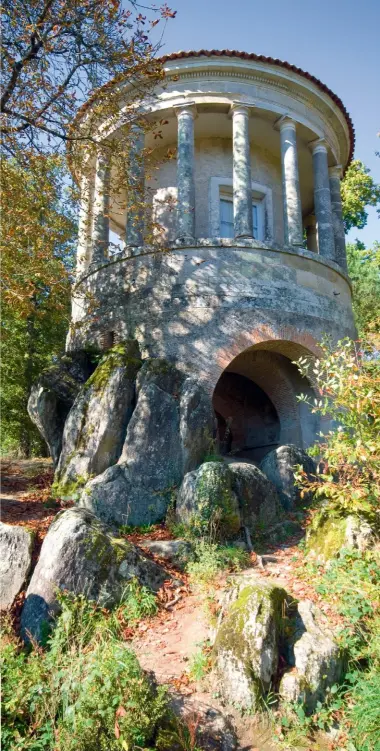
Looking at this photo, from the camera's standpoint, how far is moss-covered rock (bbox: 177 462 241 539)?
6914 millimetres

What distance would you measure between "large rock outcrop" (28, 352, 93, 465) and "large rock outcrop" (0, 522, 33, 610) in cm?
402

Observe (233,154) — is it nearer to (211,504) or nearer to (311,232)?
(311,232)

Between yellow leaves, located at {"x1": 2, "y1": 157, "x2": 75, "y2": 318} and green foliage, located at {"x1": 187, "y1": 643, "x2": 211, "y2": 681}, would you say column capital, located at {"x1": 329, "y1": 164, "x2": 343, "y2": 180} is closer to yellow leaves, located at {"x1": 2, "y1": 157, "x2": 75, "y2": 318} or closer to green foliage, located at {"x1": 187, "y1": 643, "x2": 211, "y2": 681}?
yellow leaves, located at {"x1": 2, "y1": 157, "x2": 75, "y2": 318}

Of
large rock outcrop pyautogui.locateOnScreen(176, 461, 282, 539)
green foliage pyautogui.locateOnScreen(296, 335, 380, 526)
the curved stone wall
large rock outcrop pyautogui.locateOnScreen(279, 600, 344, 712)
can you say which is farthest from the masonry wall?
large rock outcrop pyautogui.locateOnScreen(279, 600, 344, 712)

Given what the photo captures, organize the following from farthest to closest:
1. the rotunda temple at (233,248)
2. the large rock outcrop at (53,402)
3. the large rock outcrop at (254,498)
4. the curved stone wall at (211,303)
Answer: the rotunda temple at (233,248) < the curved stone wall at (211,303) < the large rock outcrop at (53,402) < the large rock outcrop at (254,498)

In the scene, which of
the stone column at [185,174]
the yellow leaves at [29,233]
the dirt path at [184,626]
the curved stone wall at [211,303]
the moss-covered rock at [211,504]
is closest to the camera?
the dirt path at [184,626]

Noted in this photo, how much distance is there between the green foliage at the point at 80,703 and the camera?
3.38 meters

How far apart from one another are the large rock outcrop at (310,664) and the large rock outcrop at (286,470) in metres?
3.65

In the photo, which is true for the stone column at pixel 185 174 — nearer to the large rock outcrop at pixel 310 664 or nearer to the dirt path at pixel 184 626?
the dirt path at pixel 184 626

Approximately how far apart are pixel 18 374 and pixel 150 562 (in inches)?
376

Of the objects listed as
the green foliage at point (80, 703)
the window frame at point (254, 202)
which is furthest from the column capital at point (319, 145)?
the green foliage at point (80, 703)

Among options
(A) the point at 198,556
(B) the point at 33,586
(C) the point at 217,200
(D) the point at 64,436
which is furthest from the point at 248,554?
(C) the point at 217,200

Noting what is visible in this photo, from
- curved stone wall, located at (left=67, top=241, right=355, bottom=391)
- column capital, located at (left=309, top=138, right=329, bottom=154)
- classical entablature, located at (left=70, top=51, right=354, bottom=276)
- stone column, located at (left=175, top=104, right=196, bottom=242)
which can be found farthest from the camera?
column capital, located at (left=309, top=138, right=329, bottom=154)

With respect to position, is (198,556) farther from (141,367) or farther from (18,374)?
(18,374)
